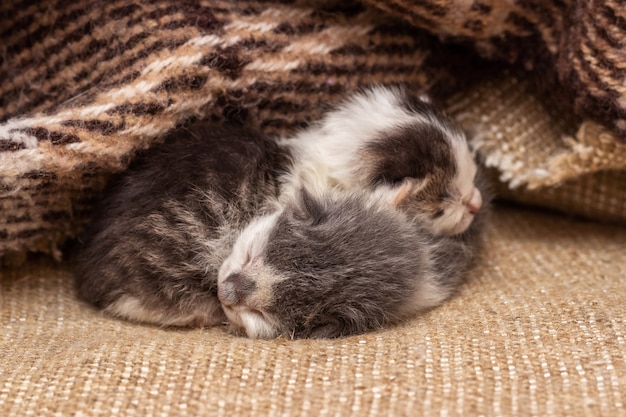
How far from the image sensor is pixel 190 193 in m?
1.33

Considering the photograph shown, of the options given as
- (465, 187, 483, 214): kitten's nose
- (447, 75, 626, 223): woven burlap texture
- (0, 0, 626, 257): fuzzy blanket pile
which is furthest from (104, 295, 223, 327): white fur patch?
(447, 75, 626, 223): woven burlap texture

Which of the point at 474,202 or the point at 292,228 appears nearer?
the point at 292,228

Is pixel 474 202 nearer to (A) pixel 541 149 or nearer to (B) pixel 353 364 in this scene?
(A) pixel 541 149

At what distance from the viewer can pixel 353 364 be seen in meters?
1.06

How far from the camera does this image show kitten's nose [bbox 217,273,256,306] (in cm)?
121

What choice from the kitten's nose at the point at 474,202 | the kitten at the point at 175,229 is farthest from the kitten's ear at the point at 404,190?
the kitten at the point at 175,229

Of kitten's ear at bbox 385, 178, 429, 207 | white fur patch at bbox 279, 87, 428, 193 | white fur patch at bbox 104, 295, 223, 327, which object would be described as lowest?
white fur patch at bbox 104, 295, 223, 327

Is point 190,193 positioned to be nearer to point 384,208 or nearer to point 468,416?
point 384,208

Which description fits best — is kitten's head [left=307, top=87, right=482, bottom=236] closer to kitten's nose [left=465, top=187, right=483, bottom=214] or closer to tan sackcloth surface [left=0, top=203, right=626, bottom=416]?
kitten's nose [left=465, top=187, right=483, bottom=214]

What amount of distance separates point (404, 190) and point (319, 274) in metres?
0.24

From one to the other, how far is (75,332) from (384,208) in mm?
567

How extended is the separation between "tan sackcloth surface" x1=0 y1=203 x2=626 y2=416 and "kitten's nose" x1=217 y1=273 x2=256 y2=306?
0.21 ft

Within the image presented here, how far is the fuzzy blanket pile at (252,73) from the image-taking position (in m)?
1.30

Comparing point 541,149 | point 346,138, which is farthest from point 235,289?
point 541,149
